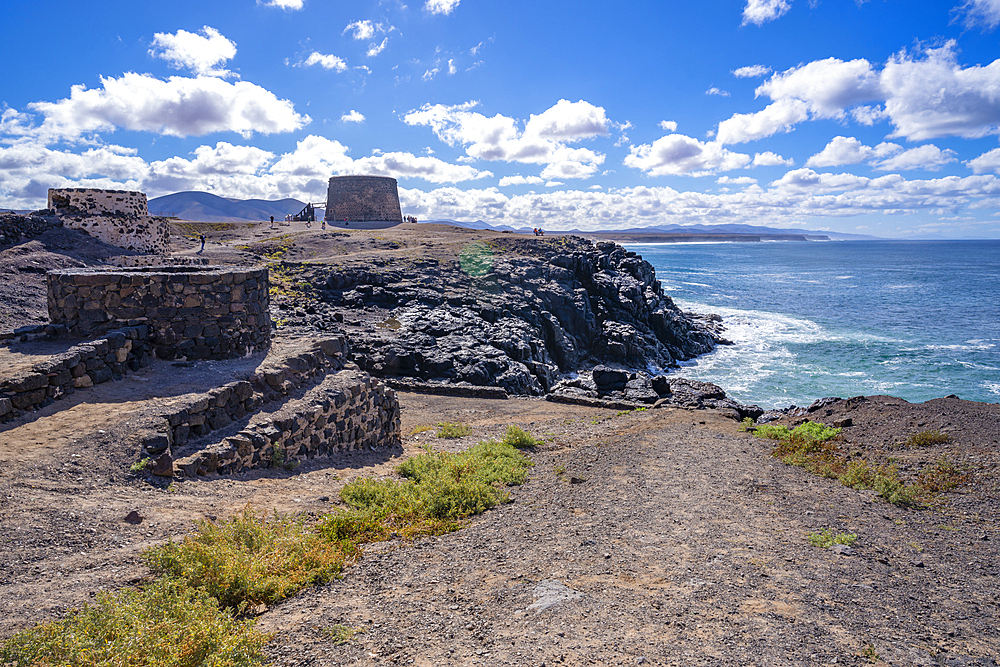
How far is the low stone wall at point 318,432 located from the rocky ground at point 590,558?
33cm

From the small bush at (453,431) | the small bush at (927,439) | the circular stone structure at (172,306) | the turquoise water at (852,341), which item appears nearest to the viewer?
the circular stone structure at (172,306)

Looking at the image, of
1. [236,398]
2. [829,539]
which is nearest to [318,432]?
[236,398]

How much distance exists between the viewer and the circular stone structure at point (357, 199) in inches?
2207

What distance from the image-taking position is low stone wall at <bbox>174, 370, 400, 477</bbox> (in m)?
7.66

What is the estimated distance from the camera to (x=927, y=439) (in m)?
11.1

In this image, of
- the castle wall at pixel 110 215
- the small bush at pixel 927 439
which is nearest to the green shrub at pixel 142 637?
the small bush at pixel 927 439

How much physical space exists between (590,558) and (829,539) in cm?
306

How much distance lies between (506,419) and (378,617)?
10681mm

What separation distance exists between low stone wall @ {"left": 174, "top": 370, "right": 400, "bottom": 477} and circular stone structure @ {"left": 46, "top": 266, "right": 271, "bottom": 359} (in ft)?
6.95

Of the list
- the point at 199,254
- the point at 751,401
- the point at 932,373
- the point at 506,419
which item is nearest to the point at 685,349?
the point at 751,401

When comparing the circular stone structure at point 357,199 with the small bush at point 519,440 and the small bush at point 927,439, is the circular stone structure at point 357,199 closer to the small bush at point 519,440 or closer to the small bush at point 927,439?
the small bush at point 519,440

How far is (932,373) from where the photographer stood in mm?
29672

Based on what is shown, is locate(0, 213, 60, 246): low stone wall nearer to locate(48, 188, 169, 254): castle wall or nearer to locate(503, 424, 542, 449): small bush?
locate(48, 188, 169, 254): castle wall

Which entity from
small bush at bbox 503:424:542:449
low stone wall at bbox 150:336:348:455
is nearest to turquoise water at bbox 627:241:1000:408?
small bush at bbox 503:424:542:449
